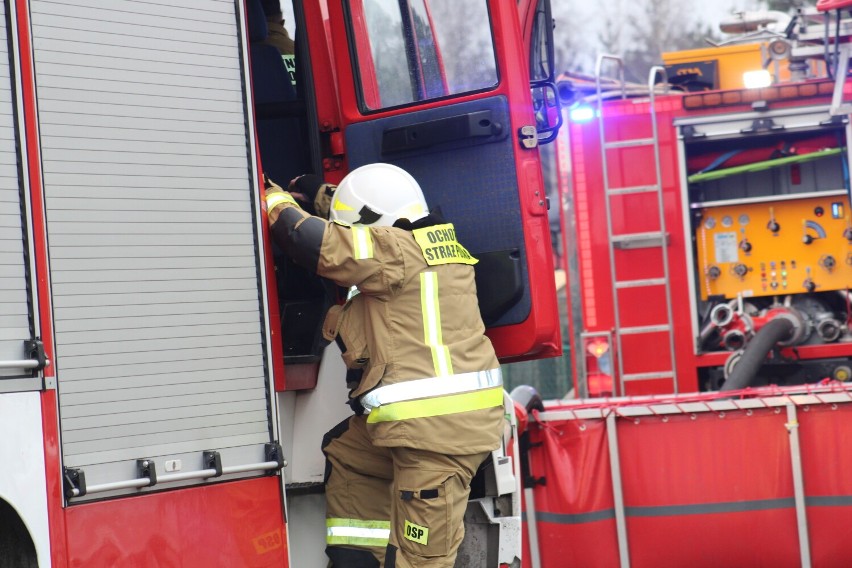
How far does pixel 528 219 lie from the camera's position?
4449mm

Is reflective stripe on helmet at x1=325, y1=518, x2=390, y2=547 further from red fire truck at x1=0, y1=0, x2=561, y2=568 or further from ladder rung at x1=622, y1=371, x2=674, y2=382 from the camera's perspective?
ladder rung at x1=622, y1=371, x2=674, y2=382

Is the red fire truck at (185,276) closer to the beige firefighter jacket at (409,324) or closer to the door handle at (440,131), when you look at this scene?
the door handle at (440,131)

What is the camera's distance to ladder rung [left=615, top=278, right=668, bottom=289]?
26.7 ft

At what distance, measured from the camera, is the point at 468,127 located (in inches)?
174

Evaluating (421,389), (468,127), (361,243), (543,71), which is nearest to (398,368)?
(421,389)

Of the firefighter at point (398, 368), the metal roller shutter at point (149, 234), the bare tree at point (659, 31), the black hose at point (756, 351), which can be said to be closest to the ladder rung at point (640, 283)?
the black hose at point (756, 351)

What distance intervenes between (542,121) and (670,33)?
2859 cm

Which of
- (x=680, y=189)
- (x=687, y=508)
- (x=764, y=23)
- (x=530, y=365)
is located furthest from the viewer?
(x=530, y=365)

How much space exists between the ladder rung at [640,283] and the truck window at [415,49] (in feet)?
12.4

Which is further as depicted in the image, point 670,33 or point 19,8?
point 670,33

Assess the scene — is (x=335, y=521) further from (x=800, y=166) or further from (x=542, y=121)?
(x=800, y=166)

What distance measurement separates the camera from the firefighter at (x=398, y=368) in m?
4.01

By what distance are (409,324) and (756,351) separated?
407cm

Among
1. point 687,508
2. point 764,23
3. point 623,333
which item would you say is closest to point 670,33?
point 764,23
